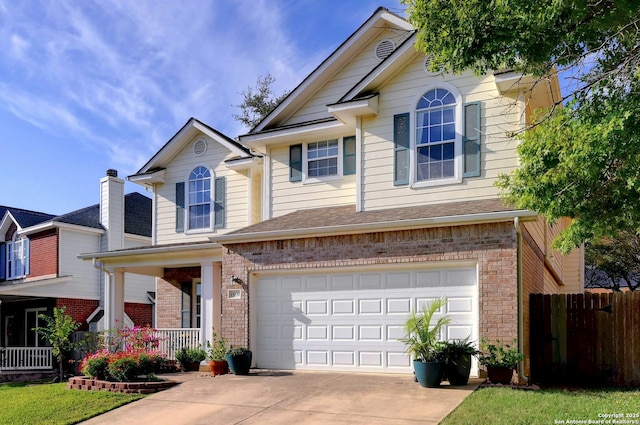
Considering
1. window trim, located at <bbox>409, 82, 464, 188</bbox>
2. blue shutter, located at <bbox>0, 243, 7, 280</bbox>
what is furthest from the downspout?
blue shutter, located at <bbox>0, 243, 7, 280</bbox>

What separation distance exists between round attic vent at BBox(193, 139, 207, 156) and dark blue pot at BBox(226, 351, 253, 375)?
7.74m

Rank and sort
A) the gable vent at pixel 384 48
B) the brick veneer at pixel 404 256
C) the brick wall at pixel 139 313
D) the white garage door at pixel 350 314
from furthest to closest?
the brick wall at pixel 139 313, the gable vent at pixel 384 48, the white garage door at pixel 350 314, the brick veneer at pixel 404 256

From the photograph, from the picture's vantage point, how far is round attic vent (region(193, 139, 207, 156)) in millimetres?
17703

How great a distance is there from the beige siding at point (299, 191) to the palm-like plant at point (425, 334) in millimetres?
4648

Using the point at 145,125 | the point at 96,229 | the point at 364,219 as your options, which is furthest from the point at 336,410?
the point at 96,229

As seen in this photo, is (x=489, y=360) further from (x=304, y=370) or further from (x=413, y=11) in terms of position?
(x=413, y=11)

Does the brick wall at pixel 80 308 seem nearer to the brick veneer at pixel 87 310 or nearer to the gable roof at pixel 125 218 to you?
the brick veneer at pixel 87 310

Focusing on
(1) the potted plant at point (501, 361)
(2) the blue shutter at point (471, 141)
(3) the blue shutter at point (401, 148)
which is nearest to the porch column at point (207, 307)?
(3) the blue shutter at point (401, 148)

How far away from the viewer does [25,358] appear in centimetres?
1922

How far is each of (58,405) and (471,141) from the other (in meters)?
9.91

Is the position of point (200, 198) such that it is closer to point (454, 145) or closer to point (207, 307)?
point (207, 307)

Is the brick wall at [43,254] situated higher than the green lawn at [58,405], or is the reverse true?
the brick wall at [43,254]

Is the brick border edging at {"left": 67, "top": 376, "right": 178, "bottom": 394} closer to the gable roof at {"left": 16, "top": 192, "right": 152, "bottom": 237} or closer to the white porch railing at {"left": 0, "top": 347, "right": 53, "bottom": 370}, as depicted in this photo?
the white porch railing at {"left": 0, "top": 347, "right": 53, "bottom": 370}

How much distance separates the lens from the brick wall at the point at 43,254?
22.6 metres
